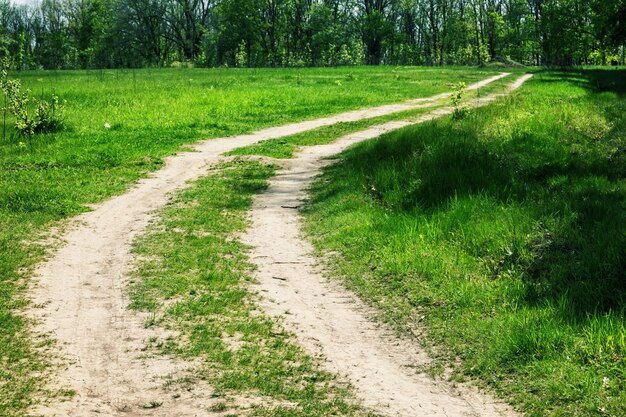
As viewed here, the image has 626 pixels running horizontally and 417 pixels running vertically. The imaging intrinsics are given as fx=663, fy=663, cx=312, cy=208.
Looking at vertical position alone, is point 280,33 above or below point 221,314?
above

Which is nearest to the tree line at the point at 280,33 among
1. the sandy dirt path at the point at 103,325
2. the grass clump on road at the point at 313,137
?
the grass clump on road at the point at 313,137

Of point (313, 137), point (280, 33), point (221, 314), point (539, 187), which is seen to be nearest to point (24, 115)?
point (313, 137)

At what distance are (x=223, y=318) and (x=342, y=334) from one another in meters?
1.25

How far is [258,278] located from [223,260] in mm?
767

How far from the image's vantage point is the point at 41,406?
500 cm

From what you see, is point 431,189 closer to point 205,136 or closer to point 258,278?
point 258,278

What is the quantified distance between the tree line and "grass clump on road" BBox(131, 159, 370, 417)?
71.5 meters

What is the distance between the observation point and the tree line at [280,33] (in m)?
86.2

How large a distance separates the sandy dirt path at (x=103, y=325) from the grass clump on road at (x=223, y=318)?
9.6 inches

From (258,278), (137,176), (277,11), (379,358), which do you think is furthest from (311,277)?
(277,11)

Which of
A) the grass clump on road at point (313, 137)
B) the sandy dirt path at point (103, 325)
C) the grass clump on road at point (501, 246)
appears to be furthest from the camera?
the grass clump on road at point (313, 137)

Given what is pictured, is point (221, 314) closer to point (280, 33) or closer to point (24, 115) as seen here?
point (24, 115)

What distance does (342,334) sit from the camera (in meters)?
6.53

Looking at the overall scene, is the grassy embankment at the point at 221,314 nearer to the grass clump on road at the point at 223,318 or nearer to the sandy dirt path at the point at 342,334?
the grass clump on road at the point at 223,318
